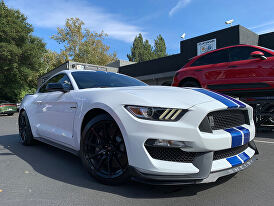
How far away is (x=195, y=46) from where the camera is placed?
17.0 m

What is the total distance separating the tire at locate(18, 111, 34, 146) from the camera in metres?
4.55

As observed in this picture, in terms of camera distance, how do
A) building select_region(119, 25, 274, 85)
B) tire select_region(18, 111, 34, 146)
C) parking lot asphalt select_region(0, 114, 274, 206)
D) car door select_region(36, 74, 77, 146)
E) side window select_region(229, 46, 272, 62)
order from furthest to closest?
1. building select_region(119, 25, 274, 85)
2. side window select_region(229, 46, 272, 62)
3. tire select_region(18, 111, 34, 146)
4. car door select_region(36, 74, 77, 146)
5. parking lot asphalt select_region(0, 114, 274, 206)

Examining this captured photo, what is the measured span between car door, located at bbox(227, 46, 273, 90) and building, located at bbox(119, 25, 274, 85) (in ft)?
21.4

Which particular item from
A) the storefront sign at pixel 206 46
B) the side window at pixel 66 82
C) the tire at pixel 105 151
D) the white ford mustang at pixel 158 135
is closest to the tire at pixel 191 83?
the white ford mustang at pixel 158 135

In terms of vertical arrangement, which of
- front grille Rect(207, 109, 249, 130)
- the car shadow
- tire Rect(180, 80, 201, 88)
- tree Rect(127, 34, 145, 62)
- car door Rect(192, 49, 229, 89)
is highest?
tree Rect(127, 34, 145, 62)

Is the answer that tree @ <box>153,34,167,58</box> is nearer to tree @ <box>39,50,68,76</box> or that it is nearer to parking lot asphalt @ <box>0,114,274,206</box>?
tree @ <box>39,50,68,76</box>

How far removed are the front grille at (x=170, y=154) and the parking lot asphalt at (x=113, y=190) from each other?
377mm

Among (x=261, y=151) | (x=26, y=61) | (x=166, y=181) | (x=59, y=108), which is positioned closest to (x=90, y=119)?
(x=59, y=108)

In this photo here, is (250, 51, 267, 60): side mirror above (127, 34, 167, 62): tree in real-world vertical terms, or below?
below

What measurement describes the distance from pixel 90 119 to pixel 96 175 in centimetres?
65

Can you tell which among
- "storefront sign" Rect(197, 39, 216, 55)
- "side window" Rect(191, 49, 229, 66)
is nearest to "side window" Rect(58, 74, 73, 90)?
"side window" Rect(191, 49, 229, 66)

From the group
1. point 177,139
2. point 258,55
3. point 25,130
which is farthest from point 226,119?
point 25,130

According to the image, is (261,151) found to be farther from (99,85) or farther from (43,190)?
(43,190)

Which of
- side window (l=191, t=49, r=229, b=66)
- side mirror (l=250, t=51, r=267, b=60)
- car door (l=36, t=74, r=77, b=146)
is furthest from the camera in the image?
side window (l=191, t=49, r=229, b=66)
